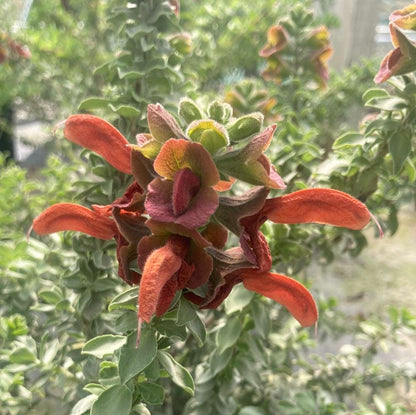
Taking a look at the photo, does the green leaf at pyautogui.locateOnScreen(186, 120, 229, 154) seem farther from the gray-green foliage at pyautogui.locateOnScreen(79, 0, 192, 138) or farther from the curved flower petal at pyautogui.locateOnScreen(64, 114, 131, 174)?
the gray-green foliage at pyautogui.locateOnScreen(79, 0, 192, 138)

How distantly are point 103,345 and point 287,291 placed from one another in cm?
16

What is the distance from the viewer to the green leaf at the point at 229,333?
58cm

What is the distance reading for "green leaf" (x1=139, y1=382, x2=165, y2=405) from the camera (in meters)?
0.42

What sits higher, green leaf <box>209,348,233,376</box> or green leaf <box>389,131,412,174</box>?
green leaf <box>389,131,412,174</box>

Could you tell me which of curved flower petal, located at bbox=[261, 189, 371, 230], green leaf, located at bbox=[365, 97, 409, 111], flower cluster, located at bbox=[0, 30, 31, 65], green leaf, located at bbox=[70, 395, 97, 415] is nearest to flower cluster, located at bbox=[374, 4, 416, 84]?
green leaf, located at bbox=[365, 97, 409, 111]

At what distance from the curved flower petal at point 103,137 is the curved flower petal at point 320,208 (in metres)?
0.14

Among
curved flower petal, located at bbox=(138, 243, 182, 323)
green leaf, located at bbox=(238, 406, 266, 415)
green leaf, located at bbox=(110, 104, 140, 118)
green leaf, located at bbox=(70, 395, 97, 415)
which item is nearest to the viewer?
curved flower petal, located at bbox=(138, 243, 182, 323)

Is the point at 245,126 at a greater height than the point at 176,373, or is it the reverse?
the point at 245,126

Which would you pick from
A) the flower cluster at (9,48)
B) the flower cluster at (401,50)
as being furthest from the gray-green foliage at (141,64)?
the flower cluster at (9,48)

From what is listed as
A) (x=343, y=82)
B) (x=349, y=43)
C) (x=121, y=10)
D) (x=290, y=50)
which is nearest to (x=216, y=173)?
(x=121, y=10)

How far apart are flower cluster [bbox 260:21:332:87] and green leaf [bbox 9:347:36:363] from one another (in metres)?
0.64

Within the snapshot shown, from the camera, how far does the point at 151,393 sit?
1.37 feet

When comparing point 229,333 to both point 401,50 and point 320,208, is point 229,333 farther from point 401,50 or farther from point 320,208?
point 401,50

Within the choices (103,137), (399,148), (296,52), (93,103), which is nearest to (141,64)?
(93,103)
